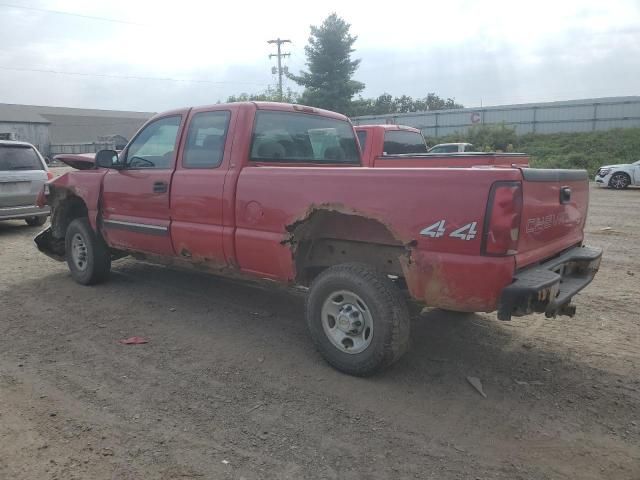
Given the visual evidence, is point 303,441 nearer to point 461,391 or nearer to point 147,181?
point 461,391

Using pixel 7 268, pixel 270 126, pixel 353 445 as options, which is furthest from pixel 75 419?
pixel 7 268

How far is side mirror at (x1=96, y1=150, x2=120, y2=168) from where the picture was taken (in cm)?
545

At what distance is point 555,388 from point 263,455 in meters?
2.08

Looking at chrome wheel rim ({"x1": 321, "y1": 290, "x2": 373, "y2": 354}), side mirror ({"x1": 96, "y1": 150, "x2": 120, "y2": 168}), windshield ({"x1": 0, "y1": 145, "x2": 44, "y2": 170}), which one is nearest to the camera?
chrome wheel rim ({"x1": 321, "y1": 290, "x2": 373, "y2": 354})

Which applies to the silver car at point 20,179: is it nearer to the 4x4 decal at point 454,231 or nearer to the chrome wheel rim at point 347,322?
the chrome wheel rim at point 347,322

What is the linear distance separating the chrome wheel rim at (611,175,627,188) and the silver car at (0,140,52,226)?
60.4 feet

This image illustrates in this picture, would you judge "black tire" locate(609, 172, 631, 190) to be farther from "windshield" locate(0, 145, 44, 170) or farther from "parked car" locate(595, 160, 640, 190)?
"windshield" locate(0, 145, 44, 170)

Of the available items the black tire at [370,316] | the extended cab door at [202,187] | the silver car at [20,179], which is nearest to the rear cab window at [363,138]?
the extended cab door at [202,187]

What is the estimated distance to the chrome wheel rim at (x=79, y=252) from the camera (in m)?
6.19

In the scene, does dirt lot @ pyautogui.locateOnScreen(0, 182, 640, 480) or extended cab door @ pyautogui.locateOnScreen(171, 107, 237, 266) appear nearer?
dirt lot @ pyautogui.locateOnScreen(0, 182, 640, 480)

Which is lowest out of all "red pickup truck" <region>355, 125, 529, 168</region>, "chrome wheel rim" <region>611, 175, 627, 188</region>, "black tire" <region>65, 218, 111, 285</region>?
"chrome wheel rim" <region>611, 175, 627, 188</region>

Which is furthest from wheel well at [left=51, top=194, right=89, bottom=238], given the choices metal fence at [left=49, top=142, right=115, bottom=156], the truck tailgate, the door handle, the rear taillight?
metal fence at [left=49, top=142, right=115, bottom=156]

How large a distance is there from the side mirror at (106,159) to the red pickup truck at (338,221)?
12 mm

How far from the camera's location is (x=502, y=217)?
2986 millimetres
